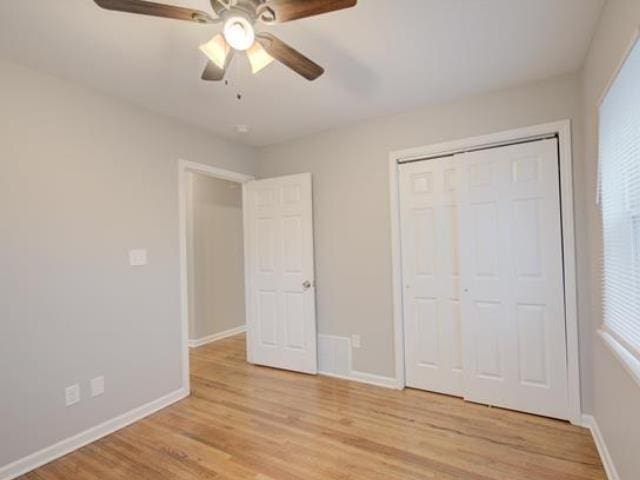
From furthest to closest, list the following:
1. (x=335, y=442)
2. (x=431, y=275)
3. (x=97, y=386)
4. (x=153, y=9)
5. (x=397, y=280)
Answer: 1. (x=397, y=280)
2. (x=431, y=275)
3. (x=97, y=386)
4. (x=335, y=442)
5. (x=153, y=9)

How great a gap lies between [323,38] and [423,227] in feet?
5.63

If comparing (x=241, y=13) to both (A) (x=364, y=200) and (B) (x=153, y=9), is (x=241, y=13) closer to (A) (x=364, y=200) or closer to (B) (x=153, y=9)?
(B) (x=153, y=9)

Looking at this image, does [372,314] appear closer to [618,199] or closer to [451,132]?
[451,132]

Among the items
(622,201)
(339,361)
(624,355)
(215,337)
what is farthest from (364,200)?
(215,337)

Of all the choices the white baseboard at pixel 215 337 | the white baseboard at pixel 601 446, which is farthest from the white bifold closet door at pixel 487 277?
the white baseboard at pixel 215 337

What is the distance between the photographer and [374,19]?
1.85m

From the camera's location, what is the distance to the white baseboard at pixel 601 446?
1852 mm

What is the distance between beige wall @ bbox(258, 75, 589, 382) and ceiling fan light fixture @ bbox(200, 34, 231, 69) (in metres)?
1.84

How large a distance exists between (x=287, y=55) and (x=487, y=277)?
2.15 meters

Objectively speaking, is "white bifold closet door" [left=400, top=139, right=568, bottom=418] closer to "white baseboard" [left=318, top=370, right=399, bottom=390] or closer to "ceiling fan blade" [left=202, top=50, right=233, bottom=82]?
"white baseboard" [left=318, top=370, right=399, bottom=390]

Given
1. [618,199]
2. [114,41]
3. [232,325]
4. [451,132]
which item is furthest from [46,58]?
[232,325]

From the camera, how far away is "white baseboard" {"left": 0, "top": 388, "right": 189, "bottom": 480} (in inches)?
81.0

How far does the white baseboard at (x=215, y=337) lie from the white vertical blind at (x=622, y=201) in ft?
14.2

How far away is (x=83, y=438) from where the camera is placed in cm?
238
